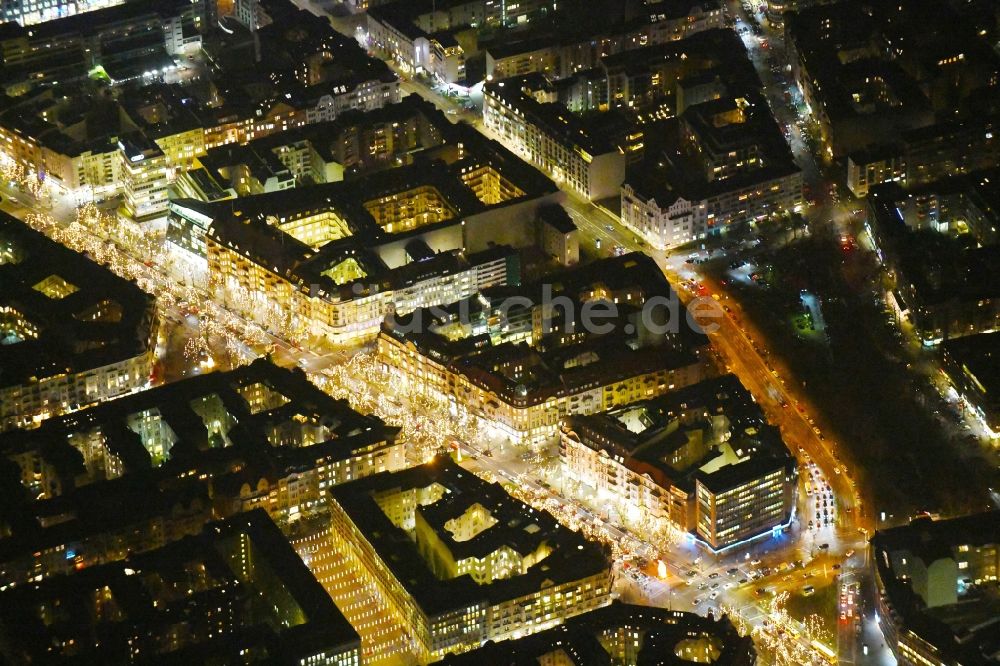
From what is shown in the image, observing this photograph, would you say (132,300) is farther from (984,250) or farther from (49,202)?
(984,250)

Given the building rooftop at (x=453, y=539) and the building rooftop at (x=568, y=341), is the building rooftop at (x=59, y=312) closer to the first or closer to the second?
the building rooftop at (x=568, y=341)

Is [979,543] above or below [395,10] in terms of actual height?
below

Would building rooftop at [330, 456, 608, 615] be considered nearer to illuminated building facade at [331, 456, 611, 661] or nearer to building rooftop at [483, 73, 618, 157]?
illuminated building facade at [331, 456, 611, 661]

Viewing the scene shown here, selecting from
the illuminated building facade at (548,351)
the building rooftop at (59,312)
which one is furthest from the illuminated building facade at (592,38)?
the building rooftop at (59,312)

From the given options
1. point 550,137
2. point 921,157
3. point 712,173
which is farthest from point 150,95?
point 921,157

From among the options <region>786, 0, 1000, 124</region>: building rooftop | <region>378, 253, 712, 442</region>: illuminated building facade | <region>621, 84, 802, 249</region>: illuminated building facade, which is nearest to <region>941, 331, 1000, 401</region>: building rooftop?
<region>378, 253, 712, 442</region>: illuminated building facade

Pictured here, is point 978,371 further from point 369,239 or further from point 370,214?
point 370,214

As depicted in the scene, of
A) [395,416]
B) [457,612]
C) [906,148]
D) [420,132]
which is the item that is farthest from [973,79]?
[457,612]
